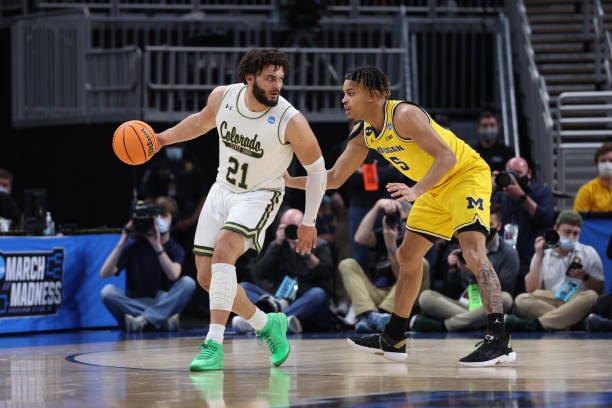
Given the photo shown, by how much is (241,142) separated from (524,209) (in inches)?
209

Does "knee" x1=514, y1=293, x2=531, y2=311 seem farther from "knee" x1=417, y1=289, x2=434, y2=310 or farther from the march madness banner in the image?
the march madness banner

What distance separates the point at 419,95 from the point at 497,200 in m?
5.08

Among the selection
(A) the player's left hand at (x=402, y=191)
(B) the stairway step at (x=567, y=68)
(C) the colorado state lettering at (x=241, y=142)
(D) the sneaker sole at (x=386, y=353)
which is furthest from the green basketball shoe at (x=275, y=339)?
(B) the stairway step at (x=567, y=68)

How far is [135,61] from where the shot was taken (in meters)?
15.7

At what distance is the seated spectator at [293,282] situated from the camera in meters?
11.7

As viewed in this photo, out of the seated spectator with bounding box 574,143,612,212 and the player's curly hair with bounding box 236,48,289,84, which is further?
the seated spectator with bounding box 574,143,612,212

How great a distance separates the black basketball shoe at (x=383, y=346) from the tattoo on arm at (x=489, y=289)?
2.11 ft

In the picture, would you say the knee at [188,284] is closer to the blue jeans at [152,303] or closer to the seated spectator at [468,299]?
the blue jeans at [152,303]

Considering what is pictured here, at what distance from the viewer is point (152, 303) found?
12.3 meters

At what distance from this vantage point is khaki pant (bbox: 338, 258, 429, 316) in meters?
11.9

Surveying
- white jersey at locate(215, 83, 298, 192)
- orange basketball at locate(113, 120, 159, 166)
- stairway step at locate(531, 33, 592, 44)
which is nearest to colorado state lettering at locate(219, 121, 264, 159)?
white jersey at locate(215, 83, 298, 192)

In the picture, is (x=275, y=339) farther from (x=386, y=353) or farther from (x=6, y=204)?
(x=6, y=204)

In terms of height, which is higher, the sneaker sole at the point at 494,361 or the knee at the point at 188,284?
the sneaker sole at the point at 494,361

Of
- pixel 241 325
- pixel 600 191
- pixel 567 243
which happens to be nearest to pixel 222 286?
pixel 241 325
